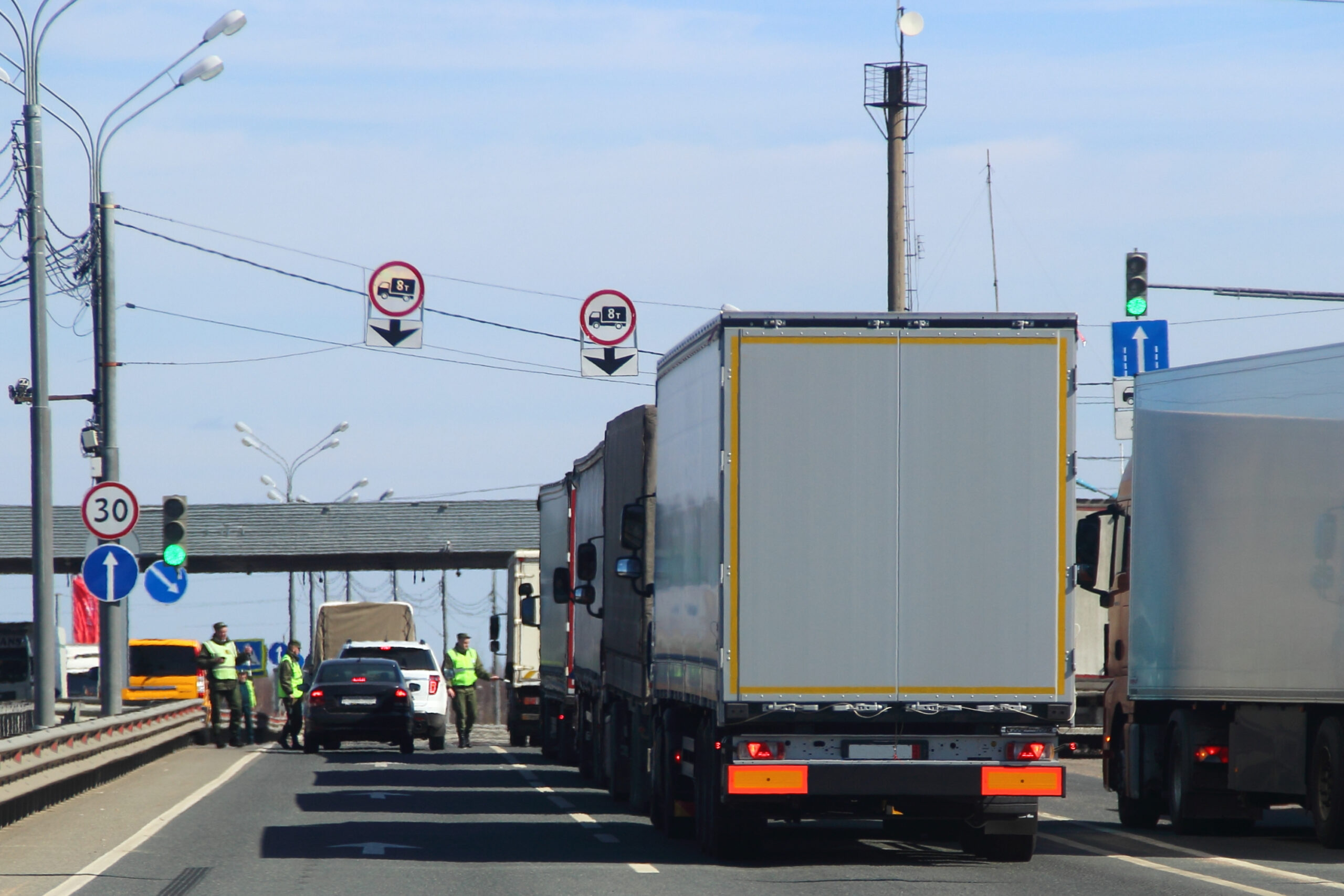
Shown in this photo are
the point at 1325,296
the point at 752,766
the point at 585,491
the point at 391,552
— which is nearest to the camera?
the point at 752,766

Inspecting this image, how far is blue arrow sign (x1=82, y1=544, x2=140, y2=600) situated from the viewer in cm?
2361

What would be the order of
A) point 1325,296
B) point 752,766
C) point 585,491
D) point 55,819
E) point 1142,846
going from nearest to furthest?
point 752,766 → point 1142,846 → point 55,819 → point 585,491 → point 1325,296

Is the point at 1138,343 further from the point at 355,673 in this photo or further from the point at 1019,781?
the point at 1019,781

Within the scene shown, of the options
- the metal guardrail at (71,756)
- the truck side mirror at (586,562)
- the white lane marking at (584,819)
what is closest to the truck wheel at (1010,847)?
the white lane marking at (584,819)

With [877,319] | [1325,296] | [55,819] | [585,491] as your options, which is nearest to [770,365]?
[877,319]

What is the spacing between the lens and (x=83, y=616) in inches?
2714

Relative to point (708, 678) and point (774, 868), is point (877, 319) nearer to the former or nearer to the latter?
point (708, 678)

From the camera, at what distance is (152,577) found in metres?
26.0

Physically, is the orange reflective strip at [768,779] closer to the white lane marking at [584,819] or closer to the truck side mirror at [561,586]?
the white lane marking at [584,819]

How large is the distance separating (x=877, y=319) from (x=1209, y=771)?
533 cm

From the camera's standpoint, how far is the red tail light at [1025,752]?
44.8 ft

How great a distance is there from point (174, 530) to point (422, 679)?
8.28 meters

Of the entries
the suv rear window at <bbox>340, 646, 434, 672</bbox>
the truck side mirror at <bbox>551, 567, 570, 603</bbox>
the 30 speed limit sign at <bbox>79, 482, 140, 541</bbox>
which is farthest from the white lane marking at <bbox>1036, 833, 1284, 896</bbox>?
the suv rear window at <bbox>340, 646, 434, 672</bbox>

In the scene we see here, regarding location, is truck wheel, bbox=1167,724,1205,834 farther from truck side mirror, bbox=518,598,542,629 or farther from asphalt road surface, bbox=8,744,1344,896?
truck side mirror, bbox=518,598,542,629
